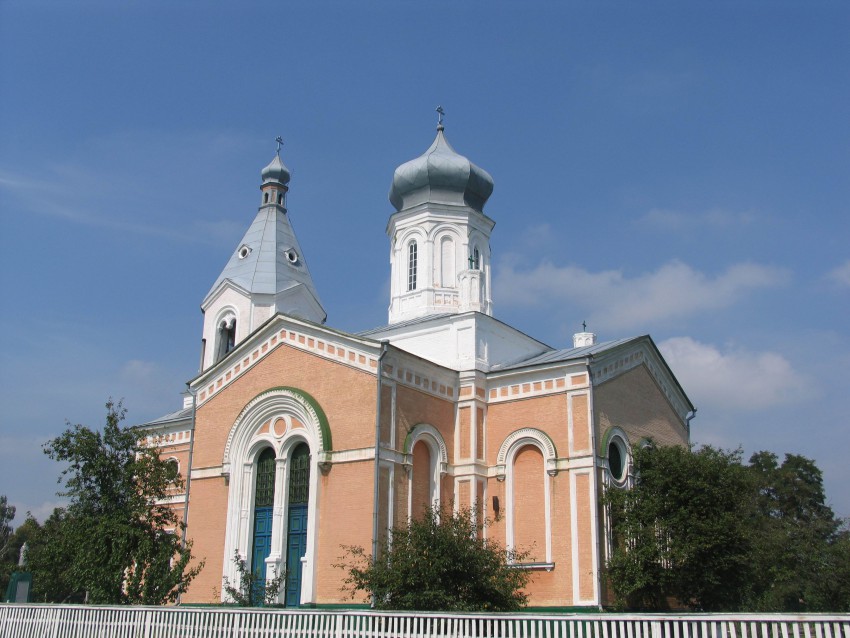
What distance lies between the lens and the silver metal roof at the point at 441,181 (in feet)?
91.2

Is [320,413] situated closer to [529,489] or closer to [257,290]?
[529,489]

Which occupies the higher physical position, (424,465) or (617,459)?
(617,459)

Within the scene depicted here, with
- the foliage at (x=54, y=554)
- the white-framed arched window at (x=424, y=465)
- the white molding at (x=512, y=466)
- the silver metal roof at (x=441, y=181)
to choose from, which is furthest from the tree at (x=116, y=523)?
the silver metal roof at (x=441, y=181)

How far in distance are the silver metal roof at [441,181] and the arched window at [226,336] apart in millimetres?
7033

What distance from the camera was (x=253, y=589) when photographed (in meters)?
19.7

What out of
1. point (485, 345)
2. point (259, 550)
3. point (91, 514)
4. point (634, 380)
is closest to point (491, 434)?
point (485, 345)

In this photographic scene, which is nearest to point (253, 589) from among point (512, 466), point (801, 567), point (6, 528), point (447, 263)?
point (512, 466)

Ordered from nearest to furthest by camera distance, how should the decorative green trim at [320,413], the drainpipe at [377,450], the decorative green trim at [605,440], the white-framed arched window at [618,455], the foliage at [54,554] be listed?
the foliage at [54,554], the drainpipe at [377,450], the decorative green trim at [320,413], the decorative green trim at [605,440], the white-framed arched window at [618,455]

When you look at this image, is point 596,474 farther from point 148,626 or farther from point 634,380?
point 148,626

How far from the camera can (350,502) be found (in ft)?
64.5

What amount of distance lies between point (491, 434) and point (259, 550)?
21.1 feet

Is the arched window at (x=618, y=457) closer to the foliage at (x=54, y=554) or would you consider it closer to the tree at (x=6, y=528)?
the foliage at (x=54, y=554)

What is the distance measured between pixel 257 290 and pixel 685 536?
15.9 metres

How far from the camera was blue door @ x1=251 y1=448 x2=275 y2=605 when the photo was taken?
21.0 meters
